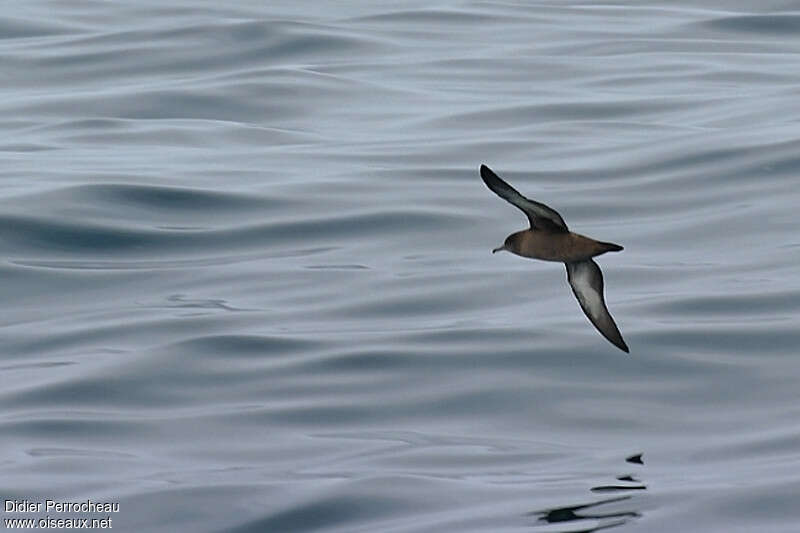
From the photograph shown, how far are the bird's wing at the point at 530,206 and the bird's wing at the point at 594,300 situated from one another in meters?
1.10

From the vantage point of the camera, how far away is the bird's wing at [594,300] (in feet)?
32.1

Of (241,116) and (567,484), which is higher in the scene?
(241,116)

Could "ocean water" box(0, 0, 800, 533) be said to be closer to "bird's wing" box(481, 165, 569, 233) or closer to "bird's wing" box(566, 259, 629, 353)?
"bird's wing" box(566, 259, 629, 353)

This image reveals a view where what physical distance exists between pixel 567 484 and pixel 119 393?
3.24 metres

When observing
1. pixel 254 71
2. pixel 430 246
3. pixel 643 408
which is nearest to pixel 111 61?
pixel 254 71

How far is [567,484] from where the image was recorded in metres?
10.1

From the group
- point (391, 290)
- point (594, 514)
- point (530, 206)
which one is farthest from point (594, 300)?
point (391, 290)

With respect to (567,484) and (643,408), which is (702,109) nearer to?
(643,408)

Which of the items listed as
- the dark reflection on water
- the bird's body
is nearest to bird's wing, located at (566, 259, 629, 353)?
the dark reflection on water

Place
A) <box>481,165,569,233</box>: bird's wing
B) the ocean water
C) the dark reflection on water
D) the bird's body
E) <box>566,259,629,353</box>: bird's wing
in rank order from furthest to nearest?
1. the ocean water
2. <box>566,259,629,353</box>: bird's wing
3. the dark reflection on water
4. the bird's body
5. <box>481,165,569,233</box>: bird's wing

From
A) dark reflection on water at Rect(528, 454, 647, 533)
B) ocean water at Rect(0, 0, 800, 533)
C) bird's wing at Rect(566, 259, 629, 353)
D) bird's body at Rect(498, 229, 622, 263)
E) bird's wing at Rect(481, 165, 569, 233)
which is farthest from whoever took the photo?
ocean water at Rect(0, 0, 800, 533)

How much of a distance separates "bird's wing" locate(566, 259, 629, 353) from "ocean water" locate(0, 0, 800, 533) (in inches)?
31.8

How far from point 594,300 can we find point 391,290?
4.52 m

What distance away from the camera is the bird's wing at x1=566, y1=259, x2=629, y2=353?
9789mm
